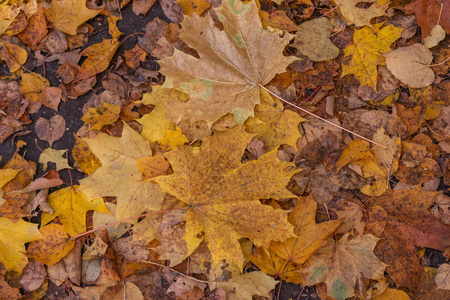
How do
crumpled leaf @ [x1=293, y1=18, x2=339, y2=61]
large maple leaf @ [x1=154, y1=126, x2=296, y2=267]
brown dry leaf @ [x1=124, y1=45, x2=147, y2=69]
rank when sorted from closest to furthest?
large maple leaf @ [x1=154, y1=126, x2=296, y2=267] → crumpled leaf @ [x1=293, y1=18, x2=339, y2=61] → brown dry leaf @ [x1=124, y1=45, x2=147, y2=69]

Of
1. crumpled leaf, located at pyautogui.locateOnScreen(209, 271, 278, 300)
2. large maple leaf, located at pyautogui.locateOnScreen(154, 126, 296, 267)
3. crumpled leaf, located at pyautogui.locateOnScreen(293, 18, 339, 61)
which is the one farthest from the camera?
crumpled leaf, located at pyautogui.locateOnScreen(293, 18, 339, 61)

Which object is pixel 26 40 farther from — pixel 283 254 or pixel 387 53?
pixel 387 53

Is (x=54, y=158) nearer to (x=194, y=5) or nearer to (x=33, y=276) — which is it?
(x=33, y=276)

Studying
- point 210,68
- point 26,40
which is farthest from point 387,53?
point 26,40

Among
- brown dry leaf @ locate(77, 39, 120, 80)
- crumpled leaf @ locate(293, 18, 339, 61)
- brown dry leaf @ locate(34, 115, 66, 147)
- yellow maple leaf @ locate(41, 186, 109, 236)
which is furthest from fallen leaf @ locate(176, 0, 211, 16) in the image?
yellow maple leaf @ locate(41, 186, 109, 236)

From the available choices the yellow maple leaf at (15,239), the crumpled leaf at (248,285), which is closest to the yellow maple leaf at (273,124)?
the crumpled leaf at (248,285)

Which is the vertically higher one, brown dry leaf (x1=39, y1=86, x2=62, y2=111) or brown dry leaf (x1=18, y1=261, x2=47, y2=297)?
brown dry leaf (x1=39, y1=86, x2=62, y2=111)

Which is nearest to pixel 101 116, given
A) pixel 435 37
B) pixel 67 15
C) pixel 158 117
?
pixel 158 117

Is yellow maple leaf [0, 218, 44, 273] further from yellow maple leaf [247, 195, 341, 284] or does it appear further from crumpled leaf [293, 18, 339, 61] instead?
crumpled leaf [293, 18, 339, 61]
